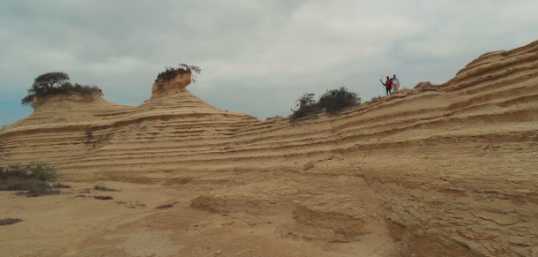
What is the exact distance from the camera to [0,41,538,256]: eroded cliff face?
144 inches

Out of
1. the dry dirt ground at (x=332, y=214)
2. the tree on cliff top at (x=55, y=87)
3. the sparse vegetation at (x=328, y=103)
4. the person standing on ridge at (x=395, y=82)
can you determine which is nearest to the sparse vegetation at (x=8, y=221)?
the dry dirt ground at (x=332, y=214)

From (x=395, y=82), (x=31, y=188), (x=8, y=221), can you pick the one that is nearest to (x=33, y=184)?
(x=31, y=188)

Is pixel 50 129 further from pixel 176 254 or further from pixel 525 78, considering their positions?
pixel 525 78

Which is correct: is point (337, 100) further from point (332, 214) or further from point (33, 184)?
point (33, 184)

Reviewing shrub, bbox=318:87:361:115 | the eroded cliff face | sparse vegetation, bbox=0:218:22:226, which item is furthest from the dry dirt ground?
shrub, bbox=318:87:361:115

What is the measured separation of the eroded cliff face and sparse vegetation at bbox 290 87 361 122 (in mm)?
625

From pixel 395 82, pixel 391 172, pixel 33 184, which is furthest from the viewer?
pixel 395 82

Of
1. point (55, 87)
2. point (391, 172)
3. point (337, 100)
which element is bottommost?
point (391, 172)

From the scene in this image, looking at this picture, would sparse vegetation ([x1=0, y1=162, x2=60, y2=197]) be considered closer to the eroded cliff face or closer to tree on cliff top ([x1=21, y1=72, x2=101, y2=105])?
the eroded cliff face

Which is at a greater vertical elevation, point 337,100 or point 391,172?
point 337,100

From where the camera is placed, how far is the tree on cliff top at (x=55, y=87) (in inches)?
882

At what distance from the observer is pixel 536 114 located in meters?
5.44

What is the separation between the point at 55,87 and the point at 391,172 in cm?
2675

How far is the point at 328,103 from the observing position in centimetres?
1276
